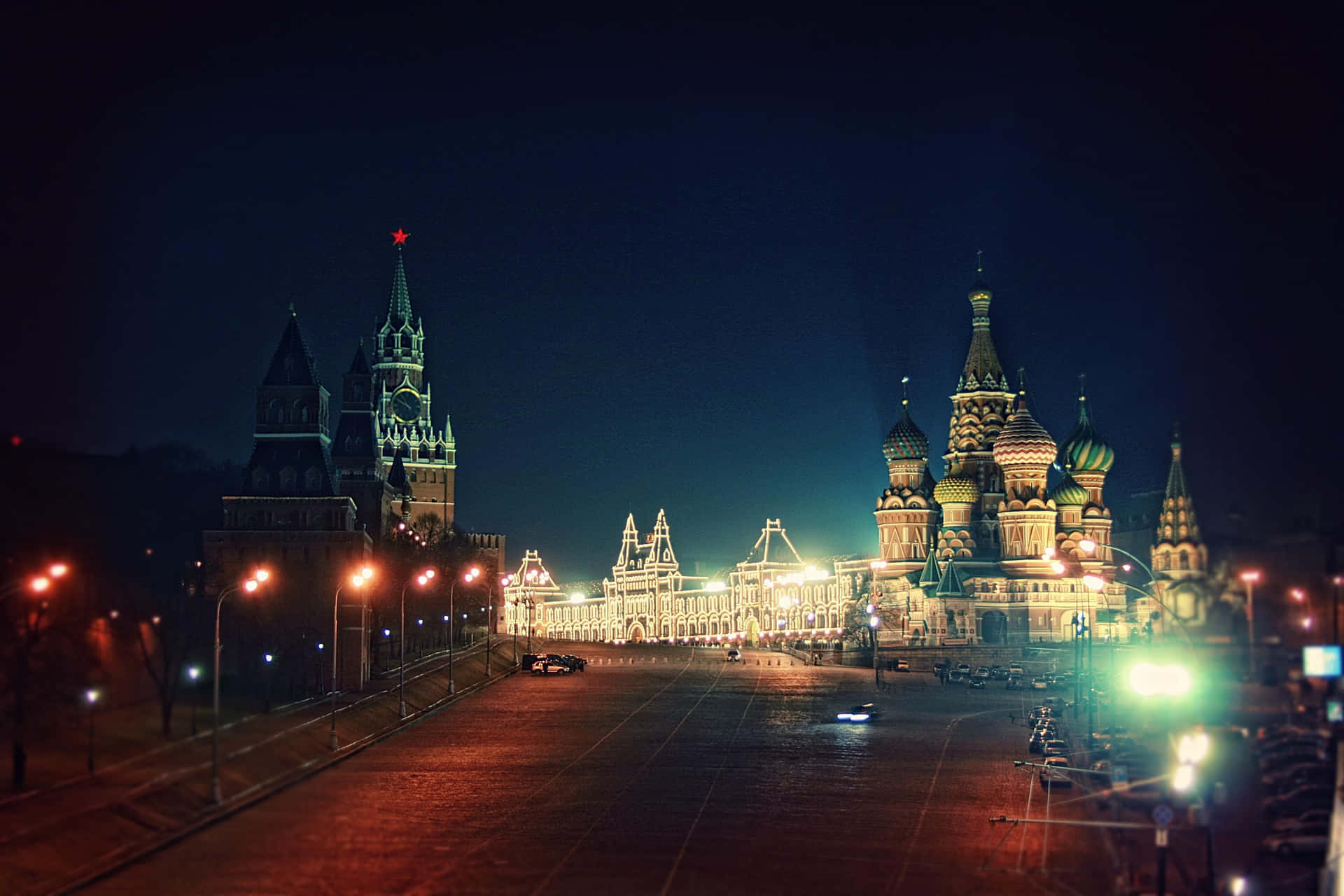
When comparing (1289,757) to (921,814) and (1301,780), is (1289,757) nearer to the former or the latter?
(1301,780)

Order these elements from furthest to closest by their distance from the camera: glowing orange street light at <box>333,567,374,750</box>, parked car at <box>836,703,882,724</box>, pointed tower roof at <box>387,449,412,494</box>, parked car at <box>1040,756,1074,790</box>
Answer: pointed tower roof at <box>387,449,412,494</box>, parked car at <box>836,703,882,724</box>, glowing orange street light at <box>333,567,374,750</box>, parked car at <box>1040,756,1074,790</box>

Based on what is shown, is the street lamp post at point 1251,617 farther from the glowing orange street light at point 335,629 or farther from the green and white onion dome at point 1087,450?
the green and white onion dome at point 1087,450

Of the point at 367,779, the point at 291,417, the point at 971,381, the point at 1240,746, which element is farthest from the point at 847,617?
the point at 1240,746

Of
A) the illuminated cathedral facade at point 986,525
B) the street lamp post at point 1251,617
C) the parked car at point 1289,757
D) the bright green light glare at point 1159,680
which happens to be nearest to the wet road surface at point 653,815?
the bright green light glare at point 1159,680

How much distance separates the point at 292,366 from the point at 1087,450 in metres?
92.4

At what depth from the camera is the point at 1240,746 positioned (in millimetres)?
42062

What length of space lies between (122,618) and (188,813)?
260 inches

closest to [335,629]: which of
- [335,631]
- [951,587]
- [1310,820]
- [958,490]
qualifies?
[335,631]

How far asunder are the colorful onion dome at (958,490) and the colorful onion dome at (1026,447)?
732 cm

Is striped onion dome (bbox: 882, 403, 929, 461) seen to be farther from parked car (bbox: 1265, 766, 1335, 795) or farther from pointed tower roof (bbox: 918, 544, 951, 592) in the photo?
parked car (bbox: 1265, 766, 1335, 795)

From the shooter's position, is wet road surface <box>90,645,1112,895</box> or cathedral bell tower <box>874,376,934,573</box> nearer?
wet road surface <box>90,645,1112,895</box>

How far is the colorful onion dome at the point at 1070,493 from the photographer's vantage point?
164 m

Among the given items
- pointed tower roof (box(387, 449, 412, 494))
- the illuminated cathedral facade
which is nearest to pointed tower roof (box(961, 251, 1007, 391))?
the illuminated cathedral facade

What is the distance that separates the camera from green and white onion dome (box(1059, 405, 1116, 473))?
161250mm
